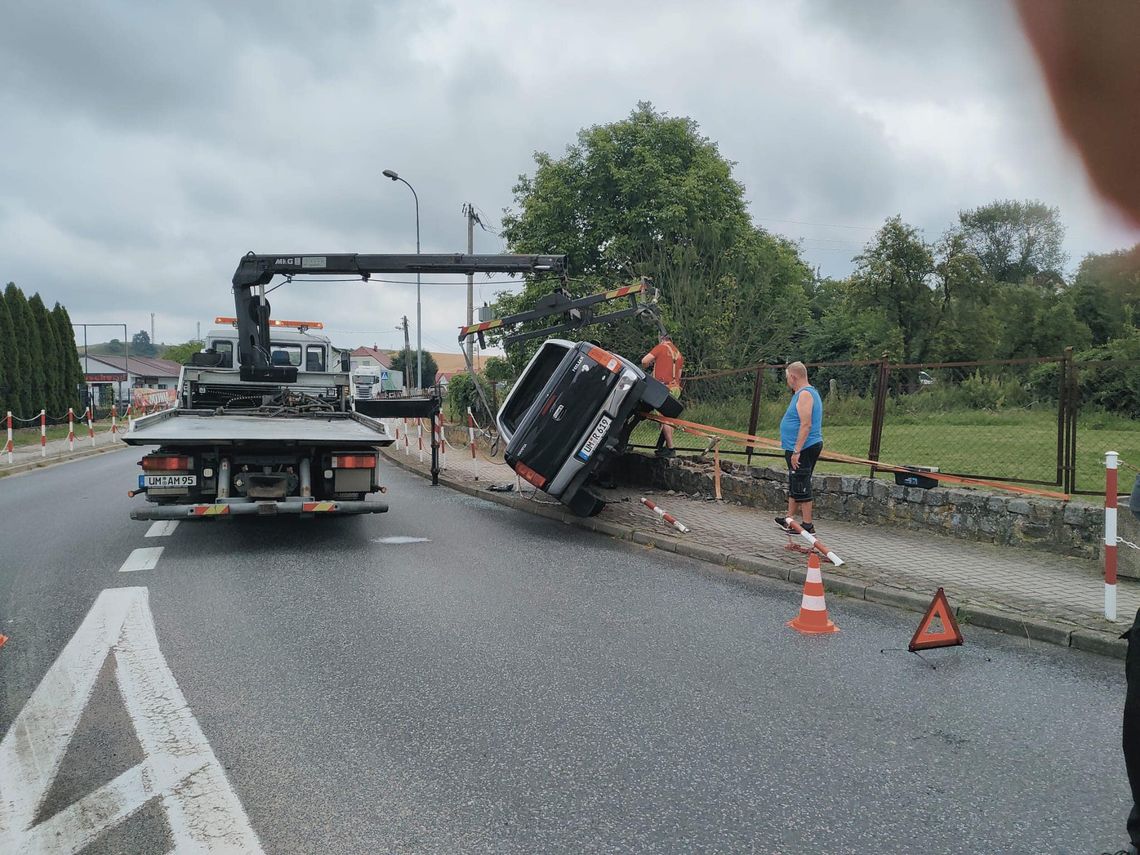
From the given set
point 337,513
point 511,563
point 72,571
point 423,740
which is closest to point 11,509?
point 72,571

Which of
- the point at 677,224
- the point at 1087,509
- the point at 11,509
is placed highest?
the point at 677,224

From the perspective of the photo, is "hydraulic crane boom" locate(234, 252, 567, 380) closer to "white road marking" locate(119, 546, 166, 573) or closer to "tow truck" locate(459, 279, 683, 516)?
"tow truck" locate(459, 279, 683, 516)

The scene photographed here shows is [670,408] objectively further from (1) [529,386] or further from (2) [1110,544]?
(2) [1110,544]

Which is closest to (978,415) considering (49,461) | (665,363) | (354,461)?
(665,363)

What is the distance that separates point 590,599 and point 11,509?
961 centimetres

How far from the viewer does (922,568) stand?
6.90 meters

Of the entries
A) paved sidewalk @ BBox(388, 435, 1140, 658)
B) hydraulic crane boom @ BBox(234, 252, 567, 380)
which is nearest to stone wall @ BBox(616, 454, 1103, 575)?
paved sidewalk @ BBox(388, 435, 1140, 658)

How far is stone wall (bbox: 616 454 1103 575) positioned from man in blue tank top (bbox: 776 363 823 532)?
1360 millimetres

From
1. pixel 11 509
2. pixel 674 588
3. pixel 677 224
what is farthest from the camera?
pixel 677 224

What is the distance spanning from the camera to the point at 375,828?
2824 mm

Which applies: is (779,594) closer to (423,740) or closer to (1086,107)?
(423,740)

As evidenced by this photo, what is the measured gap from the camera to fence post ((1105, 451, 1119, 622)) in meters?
5.20

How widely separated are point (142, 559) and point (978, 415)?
9611 millimetres

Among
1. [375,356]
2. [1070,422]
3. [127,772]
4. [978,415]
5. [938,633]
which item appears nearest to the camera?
[127,772]
